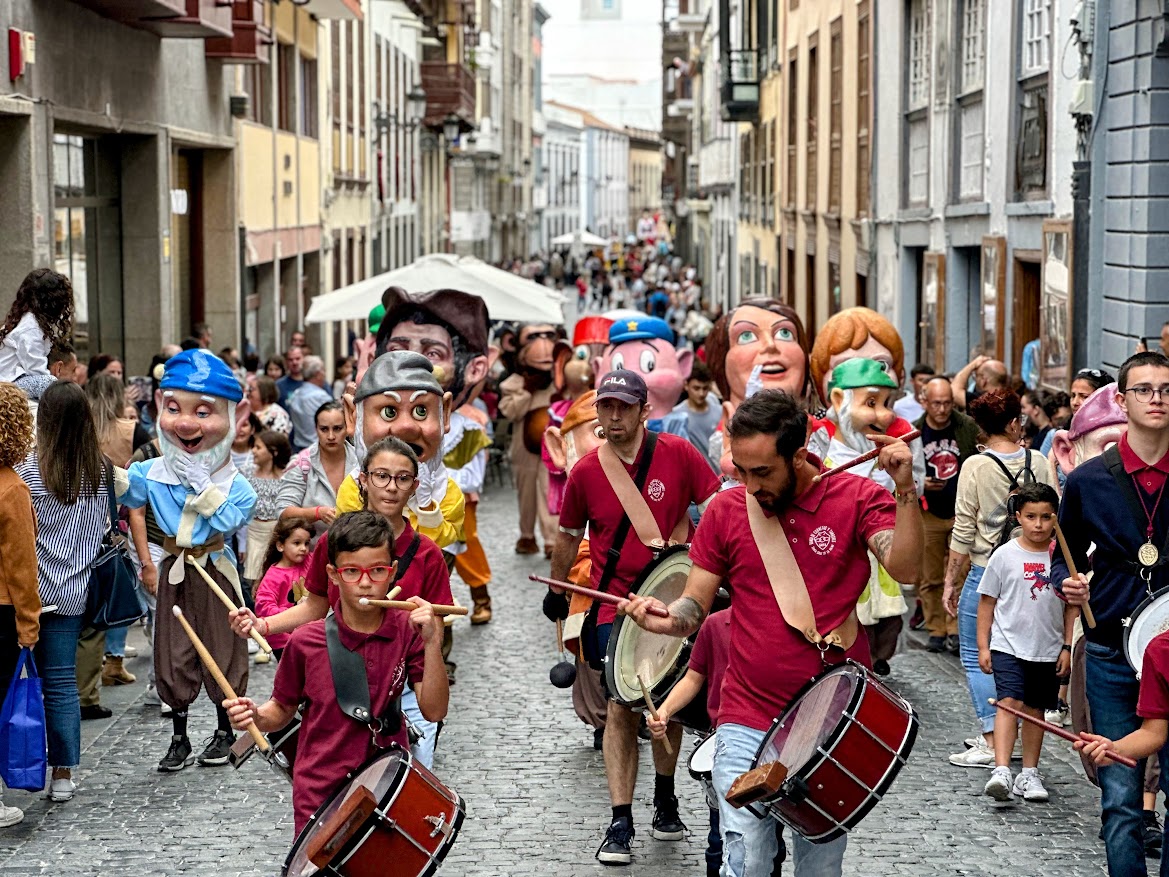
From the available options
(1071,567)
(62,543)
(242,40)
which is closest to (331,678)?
(1071,567)

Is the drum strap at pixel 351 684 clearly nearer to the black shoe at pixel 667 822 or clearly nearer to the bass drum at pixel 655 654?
the bass drum at pixel 655 654

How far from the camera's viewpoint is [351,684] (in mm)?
5668

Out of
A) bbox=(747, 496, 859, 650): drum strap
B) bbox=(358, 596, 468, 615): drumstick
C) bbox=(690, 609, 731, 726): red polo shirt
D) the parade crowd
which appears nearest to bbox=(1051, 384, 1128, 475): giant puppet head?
the parade crowd

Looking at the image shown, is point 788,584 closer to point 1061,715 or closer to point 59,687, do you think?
point 59,687

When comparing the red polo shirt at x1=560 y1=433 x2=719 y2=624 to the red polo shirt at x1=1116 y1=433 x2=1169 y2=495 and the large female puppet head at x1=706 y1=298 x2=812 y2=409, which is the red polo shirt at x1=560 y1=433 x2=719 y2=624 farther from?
the large female puppet head at x1=706 y1=298 x2=812 y2=409

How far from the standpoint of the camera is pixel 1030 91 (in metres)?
16.1

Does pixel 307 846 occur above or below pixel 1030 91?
below

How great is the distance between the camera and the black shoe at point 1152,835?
23.9 ft

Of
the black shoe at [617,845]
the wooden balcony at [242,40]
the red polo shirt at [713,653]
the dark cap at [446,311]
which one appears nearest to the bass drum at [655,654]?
the red polo shirt at [713,653]

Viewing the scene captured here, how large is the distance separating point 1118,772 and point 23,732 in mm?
4052

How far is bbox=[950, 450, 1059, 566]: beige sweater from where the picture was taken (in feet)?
29.6

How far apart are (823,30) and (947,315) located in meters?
9.97

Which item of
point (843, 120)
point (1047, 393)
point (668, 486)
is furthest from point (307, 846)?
point (843, 120)

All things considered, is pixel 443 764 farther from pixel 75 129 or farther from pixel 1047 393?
pixel 75 129
